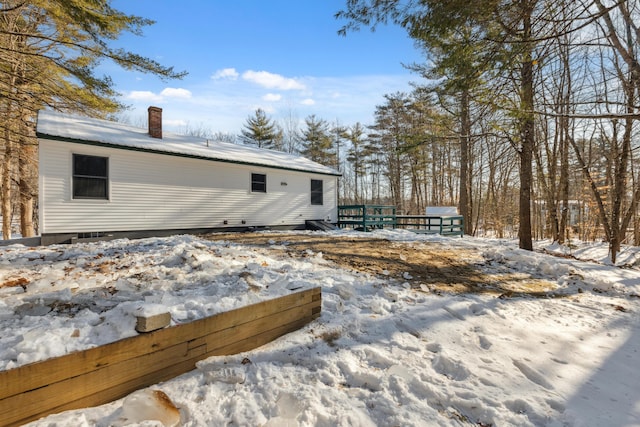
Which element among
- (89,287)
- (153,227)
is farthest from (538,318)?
(153,227)

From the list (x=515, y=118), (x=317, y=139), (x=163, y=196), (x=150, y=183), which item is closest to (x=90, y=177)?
(x=150, y=183)

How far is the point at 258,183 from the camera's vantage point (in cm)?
1173

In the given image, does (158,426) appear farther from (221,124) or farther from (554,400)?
(221,124)

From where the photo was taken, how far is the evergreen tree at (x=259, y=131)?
85.2 feet

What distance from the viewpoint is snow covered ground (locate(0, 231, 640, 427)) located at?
1.68 m

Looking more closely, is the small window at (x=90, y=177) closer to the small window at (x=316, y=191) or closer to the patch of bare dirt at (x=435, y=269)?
the patch of bare dirt at (x=435, y=269)

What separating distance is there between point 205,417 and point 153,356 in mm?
490

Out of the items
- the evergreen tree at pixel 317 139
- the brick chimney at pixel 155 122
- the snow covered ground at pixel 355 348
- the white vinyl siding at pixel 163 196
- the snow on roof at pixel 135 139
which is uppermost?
the evergreen tree at pixel 317 139

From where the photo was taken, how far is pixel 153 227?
907cm

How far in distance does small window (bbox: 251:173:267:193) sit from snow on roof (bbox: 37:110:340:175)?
59cm

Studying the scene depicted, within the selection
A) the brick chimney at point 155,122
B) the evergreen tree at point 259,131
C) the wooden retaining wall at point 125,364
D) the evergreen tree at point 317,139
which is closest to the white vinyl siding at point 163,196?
the brick chimney at point 155,122

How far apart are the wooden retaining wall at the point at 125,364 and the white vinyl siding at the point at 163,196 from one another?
7.91m

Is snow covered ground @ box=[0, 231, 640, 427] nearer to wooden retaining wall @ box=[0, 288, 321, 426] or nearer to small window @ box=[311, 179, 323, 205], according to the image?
wooden retaining wall @ box=[0, 288, 321, 426]

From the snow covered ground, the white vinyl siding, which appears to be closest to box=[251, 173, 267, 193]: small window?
the white vinyl siding
